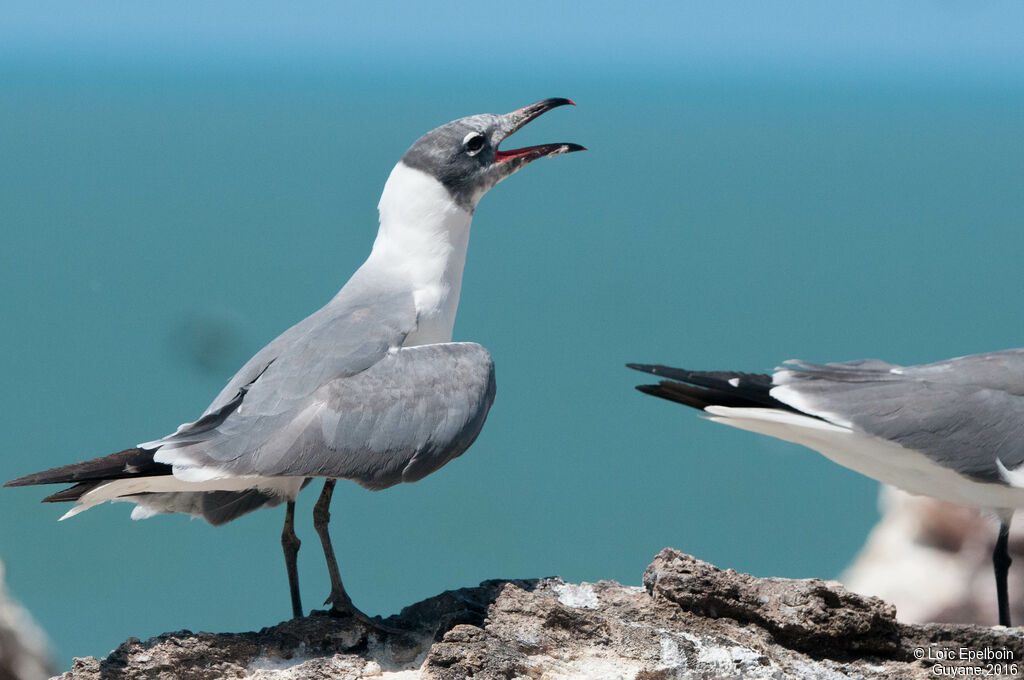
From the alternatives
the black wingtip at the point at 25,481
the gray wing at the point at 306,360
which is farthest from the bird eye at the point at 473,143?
the black wingtip at the point at 25,481

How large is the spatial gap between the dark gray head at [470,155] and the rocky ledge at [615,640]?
5.23 feet

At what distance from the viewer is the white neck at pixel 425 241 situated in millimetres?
3885

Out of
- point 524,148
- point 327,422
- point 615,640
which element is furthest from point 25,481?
point 524,148

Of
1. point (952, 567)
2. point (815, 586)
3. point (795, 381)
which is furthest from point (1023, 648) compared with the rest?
point (952, 567)

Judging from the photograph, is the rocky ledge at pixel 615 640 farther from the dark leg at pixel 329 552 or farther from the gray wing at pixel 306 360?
the gray wing at pixel 306 360

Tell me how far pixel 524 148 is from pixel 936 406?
1.83 metres

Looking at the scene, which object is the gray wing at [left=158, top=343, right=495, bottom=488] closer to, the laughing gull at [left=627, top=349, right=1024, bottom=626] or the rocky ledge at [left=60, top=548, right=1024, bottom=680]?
the rocky ledge at [left=60, top=548, right=1024, bottom=680]

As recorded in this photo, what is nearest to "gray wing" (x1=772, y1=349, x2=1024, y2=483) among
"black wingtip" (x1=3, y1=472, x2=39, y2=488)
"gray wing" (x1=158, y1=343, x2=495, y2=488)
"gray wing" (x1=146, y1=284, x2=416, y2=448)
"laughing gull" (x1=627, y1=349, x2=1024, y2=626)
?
"laughing gull" (x1=627, y1=349, x2=1024, y2=626)

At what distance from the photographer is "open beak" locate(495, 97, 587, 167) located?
4.29 m

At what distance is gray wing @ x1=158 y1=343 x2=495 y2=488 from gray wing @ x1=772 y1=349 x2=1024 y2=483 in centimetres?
111

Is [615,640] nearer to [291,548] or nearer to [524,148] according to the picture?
[291,548]

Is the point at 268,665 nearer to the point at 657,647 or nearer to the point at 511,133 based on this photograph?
the point at 657,647

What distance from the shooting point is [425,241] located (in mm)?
3980

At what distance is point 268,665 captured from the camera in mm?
3010
